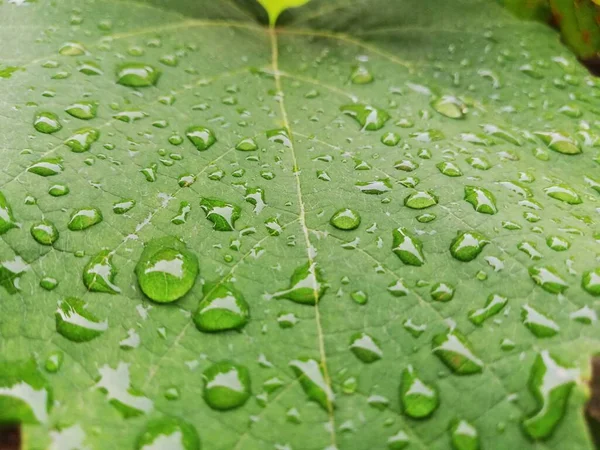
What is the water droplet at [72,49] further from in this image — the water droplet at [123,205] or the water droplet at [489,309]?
the water droplet at [489,309]

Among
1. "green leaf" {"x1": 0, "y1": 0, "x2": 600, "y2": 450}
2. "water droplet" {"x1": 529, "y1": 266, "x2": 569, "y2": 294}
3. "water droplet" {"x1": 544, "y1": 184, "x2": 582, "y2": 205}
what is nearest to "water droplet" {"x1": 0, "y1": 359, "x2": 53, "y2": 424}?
"green leaf" {"x1": 0, "y1": 0, "x2": 600, "y2": 450}

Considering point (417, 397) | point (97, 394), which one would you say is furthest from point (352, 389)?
point (97, 394)

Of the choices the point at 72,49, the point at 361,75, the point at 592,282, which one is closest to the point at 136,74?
the point at 72,49

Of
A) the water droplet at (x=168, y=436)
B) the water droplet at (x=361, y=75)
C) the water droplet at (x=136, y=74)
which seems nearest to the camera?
the water droplet at (x=168, y=436)

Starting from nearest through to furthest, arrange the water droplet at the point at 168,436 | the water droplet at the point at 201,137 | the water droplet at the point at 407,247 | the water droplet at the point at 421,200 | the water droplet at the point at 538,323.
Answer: the water droplet at the point at 168,436 < the water droplet at the point at 538,323 < the water droplet at the point at 407,247 < the water droplet at the point at 421,200 < the water droplet at the point at 201,137

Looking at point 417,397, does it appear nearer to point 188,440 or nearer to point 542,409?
point 542,409

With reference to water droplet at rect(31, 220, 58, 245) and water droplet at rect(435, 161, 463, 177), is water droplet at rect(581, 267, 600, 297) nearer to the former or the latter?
water droplet at rect(435, 161, 463, 177)

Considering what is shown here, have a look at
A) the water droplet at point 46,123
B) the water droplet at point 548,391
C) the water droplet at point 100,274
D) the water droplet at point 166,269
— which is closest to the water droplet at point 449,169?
the water droplet at point 548,391
